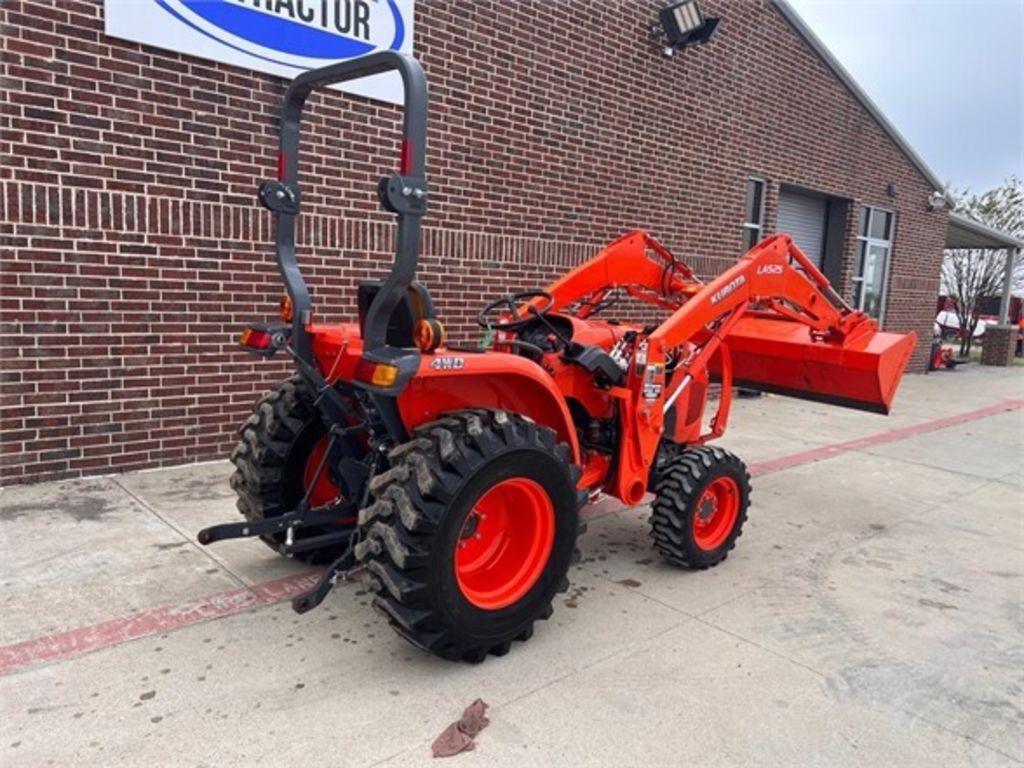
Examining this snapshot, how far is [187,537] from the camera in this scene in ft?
13.7

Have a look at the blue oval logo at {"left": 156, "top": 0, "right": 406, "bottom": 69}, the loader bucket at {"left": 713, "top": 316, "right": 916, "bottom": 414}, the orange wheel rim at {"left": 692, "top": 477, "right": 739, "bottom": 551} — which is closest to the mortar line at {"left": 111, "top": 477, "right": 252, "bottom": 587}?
the orange wheel rim at {"left": 692, "top": 477, "right": 739, "bottom": 551}

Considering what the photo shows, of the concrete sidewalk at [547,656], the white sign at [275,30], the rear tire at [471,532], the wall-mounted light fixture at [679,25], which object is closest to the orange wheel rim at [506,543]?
the rear tire at [471,532]

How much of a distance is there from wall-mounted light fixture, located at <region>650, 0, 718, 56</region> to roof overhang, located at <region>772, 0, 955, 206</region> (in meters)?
2.04

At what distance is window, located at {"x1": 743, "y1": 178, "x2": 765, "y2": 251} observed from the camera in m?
10.3

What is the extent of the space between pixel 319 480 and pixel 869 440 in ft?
20.8

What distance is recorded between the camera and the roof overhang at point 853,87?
10.2 meters

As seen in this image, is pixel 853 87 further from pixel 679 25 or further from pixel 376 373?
pixel 376 373

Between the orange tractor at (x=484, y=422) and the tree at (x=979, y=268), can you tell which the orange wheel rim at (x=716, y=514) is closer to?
the orange tractor at (x=484, y=422)

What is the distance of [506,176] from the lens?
23.6 feet

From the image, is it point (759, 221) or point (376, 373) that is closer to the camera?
point (376, 373)

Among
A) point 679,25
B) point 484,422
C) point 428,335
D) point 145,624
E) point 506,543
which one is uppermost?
point 679,25

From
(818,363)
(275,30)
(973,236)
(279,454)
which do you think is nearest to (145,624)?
(279,454)

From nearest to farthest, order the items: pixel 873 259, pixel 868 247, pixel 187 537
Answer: pixel 187 537 → pixel 868 247 → pixel 873 259

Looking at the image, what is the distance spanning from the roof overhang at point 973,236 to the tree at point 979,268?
149 cm
